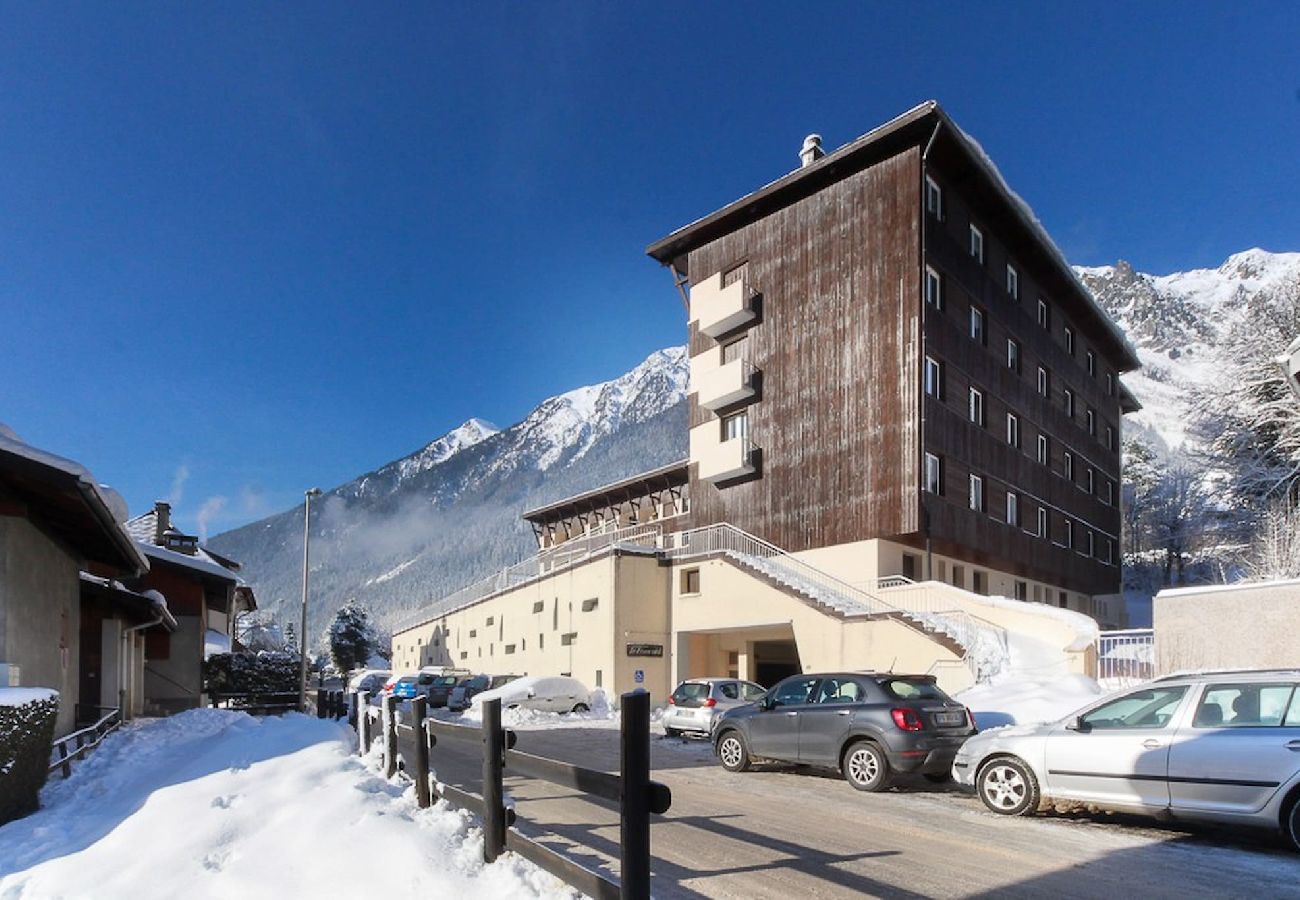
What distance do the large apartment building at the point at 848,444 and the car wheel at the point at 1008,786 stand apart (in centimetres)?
1334

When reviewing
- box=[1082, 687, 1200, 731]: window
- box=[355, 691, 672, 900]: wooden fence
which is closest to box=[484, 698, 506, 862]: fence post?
box=[355, 691, 672, 900]: wooden fence

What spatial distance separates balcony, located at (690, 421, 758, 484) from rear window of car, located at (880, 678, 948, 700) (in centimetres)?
2190

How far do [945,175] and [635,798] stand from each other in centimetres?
3211

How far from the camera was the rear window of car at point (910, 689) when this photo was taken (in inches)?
493

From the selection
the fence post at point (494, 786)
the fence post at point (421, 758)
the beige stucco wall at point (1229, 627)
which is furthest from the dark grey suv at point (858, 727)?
the fence post at point (494, 786)

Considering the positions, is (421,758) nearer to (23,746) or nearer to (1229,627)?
(23,746)

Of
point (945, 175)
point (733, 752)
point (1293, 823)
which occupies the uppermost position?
point (945, 175)

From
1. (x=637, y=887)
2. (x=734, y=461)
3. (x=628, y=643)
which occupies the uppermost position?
(x=734, y=461)

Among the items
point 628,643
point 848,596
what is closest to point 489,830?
point 848,596

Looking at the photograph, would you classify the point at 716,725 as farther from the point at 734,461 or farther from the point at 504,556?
the point at 504,556

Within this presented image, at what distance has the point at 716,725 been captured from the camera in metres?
14.9

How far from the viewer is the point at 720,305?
122 feet

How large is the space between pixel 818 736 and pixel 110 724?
1371 cm

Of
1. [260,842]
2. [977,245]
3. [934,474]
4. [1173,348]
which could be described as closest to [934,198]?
[977,245]
